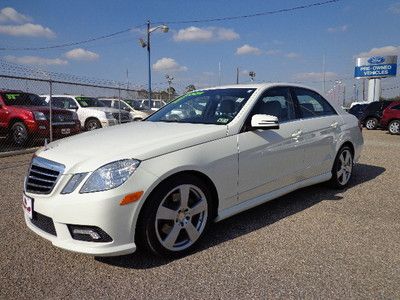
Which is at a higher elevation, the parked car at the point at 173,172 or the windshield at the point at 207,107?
the windshield at the point at 207,107

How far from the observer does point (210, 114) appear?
12.7 ft

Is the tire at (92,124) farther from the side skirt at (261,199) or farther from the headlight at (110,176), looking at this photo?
the headlight at (110,176)

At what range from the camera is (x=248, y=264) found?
292 cm

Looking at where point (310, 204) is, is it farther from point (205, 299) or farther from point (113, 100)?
point (113, 100)

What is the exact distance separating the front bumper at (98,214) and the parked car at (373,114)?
18.3 metres

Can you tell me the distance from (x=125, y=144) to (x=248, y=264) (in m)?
1.47

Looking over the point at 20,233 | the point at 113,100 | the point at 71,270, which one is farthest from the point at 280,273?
the point at 113,100

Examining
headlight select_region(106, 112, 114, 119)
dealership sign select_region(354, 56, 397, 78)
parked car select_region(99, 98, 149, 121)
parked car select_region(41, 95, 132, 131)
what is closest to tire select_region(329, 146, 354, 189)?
parked car select_region(41, 95, 132, 131)

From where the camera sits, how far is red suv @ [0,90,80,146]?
9461 mm

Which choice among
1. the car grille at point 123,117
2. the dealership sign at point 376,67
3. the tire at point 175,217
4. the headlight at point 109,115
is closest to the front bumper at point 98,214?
the tire at point 175,217

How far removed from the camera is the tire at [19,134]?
957 cm

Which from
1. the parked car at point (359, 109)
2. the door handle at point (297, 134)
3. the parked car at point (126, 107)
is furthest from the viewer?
the parked car at point (359, 109)

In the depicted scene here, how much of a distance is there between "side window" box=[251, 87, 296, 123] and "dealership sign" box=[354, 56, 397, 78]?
38352 mm

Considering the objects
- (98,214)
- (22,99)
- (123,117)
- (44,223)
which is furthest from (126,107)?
(98,214)
